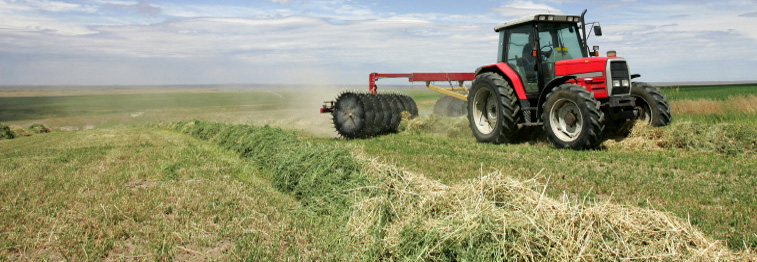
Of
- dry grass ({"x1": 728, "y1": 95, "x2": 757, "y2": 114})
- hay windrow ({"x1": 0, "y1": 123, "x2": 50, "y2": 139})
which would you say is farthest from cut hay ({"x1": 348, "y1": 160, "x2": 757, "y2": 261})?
hay windrow ({"x1": 0, "y1": 123, "x2": 50, "y2": 139})

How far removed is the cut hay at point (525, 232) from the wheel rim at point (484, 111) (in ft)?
24.6

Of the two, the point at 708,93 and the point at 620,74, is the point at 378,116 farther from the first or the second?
the point at 708,93

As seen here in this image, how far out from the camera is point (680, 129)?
30.3ft

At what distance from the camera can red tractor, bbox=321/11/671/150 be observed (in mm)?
9156

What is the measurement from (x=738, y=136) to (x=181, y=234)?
29.0 feet

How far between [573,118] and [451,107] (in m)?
6.79

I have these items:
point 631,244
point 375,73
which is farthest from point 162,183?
point 375,73

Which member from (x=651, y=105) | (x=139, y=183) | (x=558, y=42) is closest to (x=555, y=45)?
(x=558, y=42)

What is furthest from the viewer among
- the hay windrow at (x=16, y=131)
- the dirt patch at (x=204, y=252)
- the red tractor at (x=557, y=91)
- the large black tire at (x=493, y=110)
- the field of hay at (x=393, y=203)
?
the hay windrow at (x=16, y=131)

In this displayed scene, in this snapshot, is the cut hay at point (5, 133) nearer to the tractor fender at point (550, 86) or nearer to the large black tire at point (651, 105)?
the tractor fender at point (550, 86)

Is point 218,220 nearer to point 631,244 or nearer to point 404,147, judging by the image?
point 631,244

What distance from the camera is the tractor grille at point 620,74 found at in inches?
365

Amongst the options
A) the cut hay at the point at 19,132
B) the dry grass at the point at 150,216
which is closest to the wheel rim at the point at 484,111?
the dry grass at the point at 150,216

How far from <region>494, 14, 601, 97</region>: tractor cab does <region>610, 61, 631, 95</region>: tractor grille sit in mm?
1005
